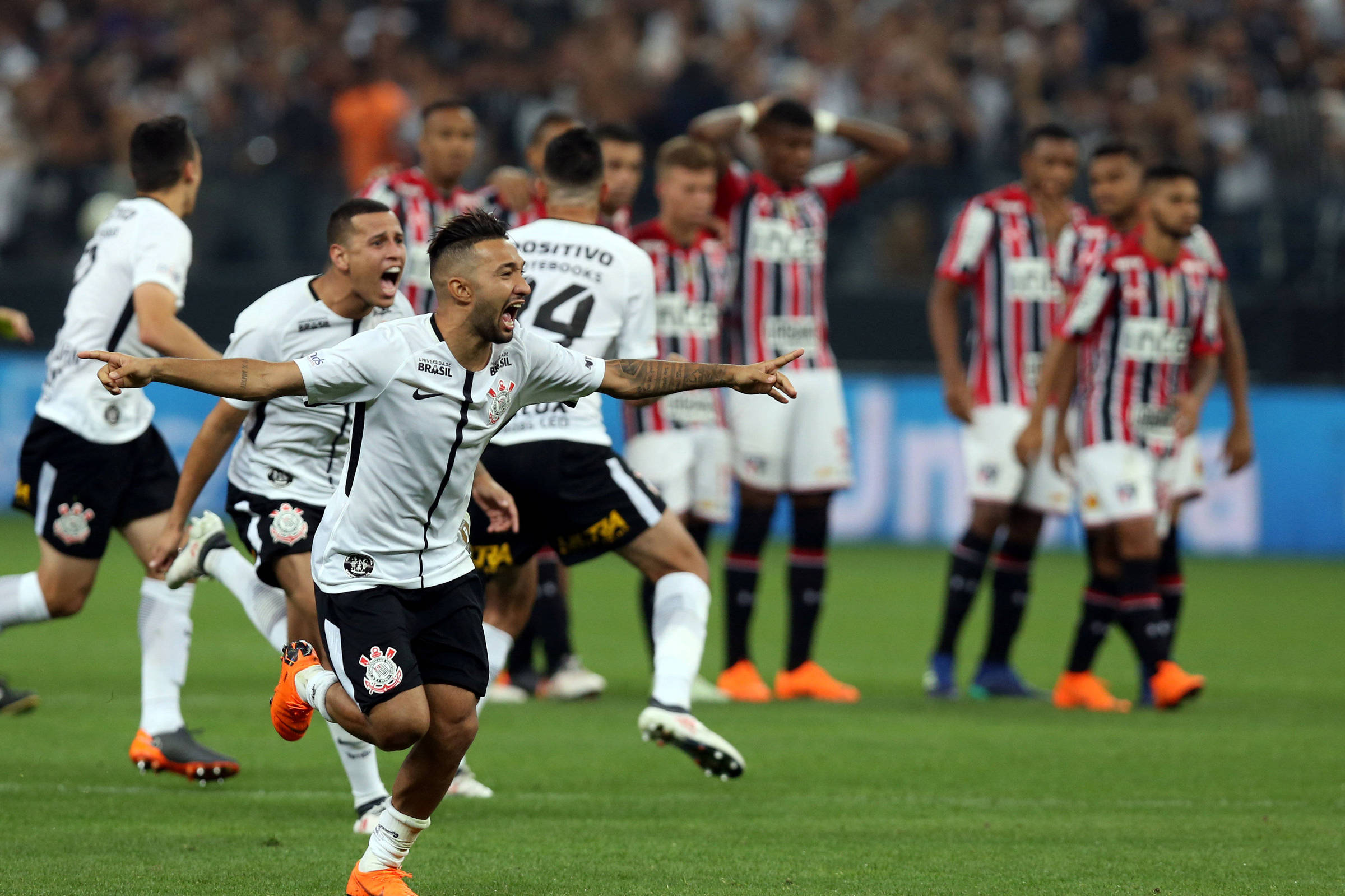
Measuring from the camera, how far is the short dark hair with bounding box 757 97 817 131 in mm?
9039

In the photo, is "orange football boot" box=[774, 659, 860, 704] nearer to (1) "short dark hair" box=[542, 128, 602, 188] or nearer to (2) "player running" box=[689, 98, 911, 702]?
(2) "player running" box=[689, 98, 911, 702]

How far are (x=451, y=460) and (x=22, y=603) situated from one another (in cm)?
264

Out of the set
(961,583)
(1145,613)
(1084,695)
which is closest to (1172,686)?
(1145,613)

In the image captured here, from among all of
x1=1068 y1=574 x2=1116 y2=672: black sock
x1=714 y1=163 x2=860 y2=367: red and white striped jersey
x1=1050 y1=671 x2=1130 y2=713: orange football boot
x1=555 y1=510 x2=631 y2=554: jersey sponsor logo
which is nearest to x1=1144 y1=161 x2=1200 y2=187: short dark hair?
x1=714 y1=163 x2=860 y2=367: red and white striped jersey

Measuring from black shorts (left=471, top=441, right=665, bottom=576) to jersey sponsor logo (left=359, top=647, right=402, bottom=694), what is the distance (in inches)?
64.3

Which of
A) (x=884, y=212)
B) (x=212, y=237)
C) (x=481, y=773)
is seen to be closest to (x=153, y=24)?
(x=212, y=237)

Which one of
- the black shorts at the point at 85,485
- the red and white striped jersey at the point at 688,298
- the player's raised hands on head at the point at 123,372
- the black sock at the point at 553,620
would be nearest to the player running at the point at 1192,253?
the red and white striped jersey at the point at 688,298

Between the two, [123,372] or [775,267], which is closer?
[123,372]

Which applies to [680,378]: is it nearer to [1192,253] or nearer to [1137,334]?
[1137,334]

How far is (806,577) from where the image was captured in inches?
358

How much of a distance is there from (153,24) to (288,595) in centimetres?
1449

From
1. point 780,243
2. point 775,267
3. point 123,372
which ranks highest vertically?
point 780,243

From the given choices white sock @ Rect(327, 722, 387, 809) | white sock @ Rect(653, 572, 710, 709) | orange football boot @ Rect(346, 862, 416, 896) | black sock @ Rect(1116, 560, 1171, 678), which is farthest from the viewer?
black sock @ Rect(1116, 560, 1171, 678)

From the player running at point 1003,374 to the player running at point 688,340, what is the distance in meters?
1.15
